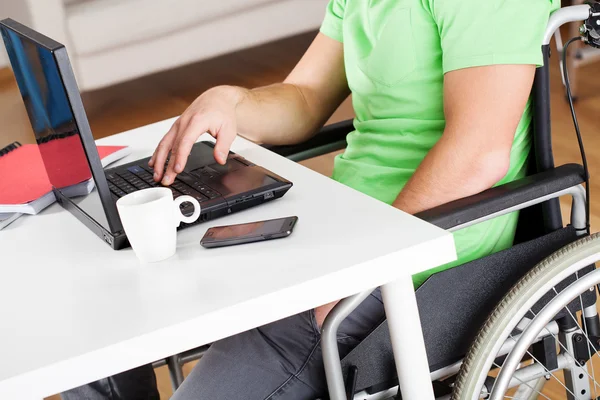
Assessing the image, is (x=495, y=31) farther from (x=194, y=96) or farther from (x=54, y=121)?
(x=194, y=96)

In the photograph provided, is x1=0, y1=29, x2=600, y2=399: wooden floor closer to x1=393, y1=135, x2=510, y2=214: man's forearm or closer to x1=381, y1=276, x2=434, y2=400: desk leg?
x1=393, y1=135, x2=510, y2=214: man's forearm

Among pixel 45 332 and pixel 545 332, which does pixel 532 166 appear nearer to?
pixel 545 332

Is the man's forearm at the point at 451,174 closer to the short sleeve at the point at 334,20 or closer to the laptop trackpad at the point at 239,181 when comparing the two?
the laptop trackpad at the point at 239,181

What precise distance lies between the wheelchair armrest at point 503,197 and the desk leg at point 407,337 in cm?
12

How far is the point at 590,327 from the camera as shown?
3.82 ft

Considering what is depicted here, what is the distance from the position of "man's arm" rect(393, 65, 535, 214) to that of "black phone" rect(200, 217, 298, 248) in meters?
0.25

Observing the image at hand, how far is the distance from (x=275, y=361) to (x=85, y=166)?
1.14 feet

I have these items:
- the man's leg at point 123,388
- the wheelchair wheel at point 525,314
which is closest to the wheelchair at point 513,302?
the wheelchair wheel at point 525,314

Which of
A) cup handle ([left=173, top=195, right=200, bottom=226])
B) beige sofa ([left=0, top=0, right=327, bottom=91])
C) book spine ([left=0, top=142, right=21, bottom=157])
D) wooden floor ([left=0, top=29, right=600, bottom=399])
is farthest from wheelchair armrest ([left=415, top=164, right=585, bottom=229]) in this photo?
beige sofa ([left=0, top=0, right=327, bottom=91])

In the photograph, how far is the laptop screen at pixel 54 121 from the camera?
0.90 meters

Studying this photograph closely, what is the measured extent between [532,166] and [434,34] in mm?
237

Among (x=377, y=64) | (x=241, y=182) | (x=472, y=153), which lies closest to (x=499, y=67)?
(x=472, y=153)

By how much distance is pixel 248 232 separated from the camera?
93 centimetres

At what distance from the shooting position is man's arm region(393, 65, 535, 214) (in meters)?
1.08
